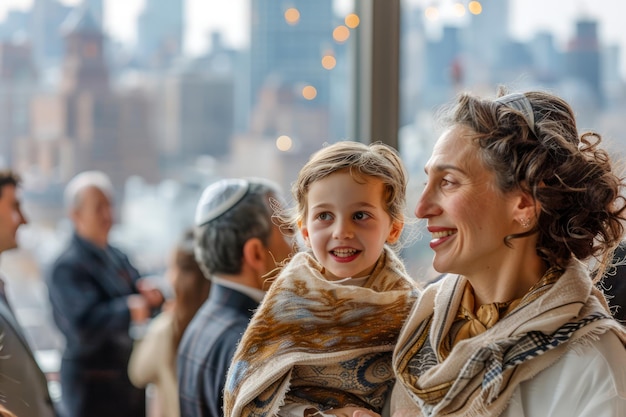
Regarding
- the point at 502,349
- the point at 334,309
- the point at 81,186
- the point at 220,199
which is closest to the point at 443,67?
the point at 81,186

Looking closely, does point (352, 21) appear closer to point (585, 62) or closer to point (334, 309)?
point (585, 62)

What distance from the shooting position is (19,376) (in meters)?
2.61

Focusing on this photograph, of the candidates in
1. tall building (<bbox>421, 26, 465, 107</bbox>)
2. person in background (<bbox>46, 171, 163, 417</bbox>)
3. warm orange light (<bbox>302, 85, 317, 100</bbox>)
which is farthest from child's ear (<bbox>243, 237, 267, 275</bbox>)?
tall building (<bbox>421, 26, 465, 107</bbox>)

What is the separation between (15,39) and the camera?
497 cm

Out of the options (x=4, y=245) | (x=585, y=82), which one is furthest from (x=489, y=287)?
(x=585, y=82)

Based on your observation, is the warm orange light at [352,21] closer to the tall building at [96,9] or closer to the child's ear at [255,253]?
the tall building at [96,9]

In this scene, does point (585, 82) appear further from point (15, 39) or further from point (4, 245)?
point (4, 245)

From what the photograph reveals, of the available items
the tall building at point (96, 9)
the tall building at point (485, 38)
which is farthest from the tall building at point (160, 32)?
the tall building at point (485, 38)

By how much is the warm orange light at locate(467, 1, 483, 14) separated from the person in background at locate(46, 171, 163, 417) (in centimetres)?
223

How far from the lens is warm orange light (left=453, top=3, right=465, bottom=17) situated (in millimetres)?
5055

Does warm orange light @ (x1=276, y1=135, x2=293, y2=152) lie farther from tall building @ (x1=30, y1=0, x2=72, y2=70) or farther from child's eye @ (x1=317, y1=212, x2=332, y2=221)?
child's eye @ (x1=317, y1=212, x2=332, y2=221)

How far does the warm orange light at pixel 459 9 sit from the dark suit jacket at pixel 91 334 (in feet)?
7.38

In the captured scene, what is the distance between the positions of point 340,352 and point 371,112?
243cm

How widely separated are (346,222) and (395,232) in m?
0.18
